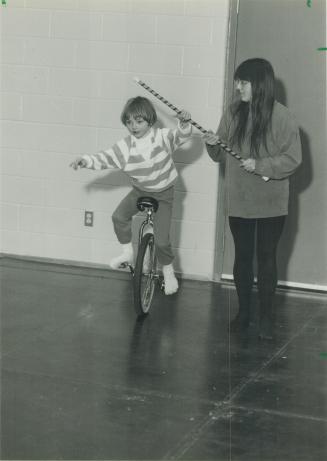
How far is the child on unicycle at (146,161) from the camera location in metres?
6.14

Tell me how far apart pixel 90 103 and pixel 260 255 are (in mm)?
2321

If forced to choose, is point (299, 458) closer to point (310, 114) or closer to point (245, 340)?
point (245, 340)

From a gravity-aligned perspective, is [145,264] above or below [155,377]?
above

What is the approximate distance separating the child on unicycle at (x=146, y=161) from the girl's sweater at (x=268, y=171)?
1.73 ft

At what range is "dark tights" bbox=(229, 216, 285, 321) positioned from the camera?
577 centimetres

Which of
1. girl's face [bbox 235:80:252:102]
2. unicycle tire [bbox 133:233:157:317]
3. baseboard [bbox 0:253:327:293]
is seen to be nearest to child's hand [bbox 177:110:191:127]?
girl's face [bbox 235:80:252:102]

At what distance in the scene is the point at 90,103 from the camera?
7.39 m

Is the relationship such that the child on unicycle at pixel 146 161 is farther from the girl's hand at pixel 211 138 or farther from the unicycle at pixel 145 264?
the girl's hand at pixel 211 138

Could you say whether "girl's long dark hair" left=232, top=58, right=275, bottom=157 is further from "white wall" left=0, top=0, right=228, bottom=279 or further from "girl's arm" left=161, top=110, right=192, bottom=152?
"white wall" left=0, top=0, right=228, bottom=279

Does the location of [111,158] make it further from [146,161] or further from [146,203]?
[146,203]

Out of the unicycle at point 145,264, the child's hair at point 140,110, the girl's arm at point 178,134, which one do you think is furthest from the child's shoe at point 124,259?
the child's hair at point 140,110

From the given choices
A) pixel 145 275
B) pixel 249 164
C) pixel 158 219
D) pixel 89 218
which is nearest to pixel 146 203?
pixel 158 219

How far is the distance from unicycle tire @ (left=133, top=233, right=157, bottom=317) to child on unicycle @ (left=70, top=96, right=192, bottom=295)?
92 millimetres

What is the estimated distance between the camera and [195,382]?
5023 millimetres
